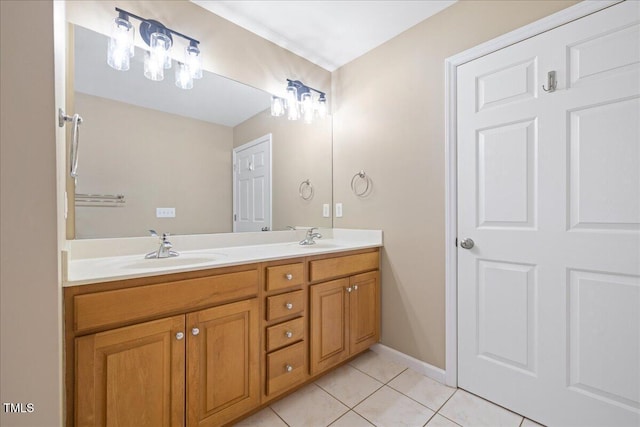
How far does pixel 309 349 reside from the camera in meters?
1.59

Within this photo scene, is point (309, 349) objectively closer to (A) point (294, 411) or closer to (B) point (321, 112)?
(A) point (294, 411)

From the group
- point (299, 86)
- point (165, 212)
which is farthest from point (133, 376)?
point (299, 86)

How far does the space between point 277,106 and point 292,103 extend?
5.8 inches

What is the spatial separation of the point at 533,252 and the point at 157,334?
1.79 m

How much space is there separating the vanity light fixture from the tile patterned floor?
1.94m

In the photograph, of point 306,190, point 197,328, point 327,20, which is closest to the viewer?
point 197,328

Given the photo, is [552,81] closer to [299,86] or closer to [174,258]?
[299,86]

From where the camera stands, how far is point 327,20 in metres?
1.83

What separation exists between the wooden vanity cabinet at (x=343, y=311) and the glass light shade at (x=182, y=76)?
1.33m

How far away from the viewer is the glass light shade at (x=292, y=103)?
7.03 feet

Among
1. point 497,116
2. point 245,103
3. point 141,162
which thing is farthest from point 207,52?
point 497,116

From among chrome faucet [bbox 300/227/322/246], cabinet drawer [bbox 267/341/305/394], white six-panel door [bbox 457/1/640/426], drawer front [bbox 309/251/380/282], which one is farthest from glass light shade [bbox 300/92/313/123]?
cabinet drawer [bbox 267/341/305/394]

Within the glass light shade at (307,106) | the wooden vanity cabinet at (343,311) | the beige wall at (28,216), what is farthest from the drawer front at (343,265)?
the glass light shade at (307,106)

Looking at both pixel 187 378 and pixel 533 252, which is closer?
pixel 187 378
